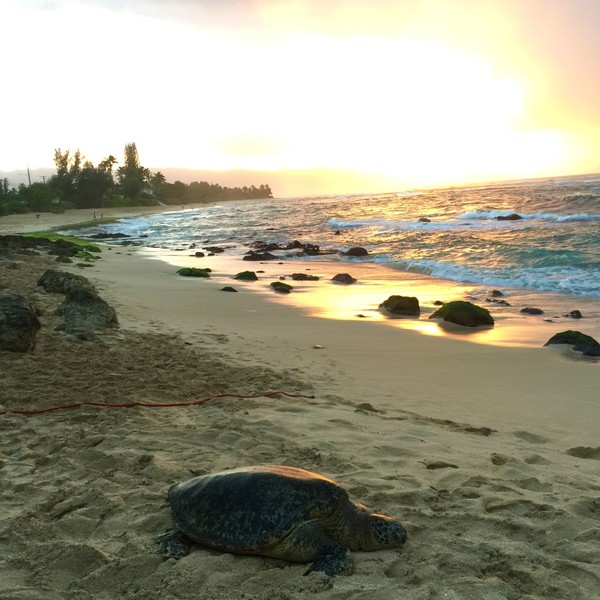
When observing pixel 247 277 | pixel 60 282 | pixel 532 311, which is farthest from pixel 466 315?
pixel 60 282

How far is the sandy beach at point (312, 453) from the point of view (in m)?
2.79

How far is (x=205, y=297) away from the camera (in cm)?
1215

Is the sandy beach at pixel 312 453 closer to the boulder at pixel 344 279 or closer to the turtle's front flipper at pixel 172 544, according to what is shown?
the turtle's front flipper at pixel 172 544

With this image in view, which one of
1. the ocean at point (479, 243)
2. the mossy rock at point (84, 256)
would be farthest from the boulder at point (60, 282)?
the ocean at point (479, 243)

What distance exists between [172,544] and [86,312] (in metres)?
5.75

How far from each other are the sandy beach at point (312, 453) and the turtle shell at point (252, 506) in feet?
0.42

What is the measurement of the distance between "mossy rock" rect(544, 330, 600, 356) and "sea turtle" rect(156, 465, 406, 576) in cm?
572

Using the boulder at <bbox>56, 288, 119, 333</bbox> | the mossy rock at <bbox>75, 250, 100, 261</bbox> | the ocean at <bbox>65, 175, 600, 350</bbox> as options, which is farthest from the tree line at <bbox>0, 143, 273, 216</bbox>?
the boulder at <bbox>56, 288, 119, 333</bbox>

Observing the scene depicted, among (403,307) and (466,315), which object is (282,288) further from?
→ (466,315)

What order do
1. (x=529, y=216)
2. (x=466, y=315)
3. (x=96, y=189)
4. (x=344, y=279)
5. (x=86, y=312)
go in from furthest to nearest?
1. (x=96, y=189)
2. (x=529, y=216)
3. (x=344, y=279)
4. (x=466, y=315)
5. (x=86, y=312)

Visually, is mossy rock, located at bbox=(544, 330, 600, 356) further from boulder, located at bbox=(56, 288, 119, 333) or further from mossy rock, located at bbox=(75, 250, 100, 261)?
mossy rock, located at bbox=(75, 250, 100, 261)

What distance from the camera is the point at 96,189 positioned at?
74312mm

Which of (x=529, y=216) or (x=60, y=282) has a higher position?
(x=529, y=216)

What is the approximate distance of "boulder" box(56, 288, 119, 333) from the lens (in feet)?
25.9
